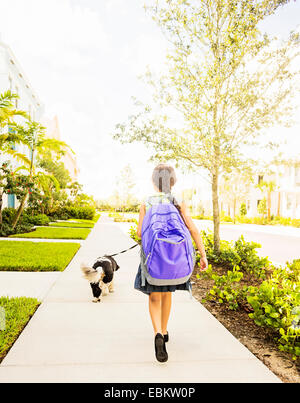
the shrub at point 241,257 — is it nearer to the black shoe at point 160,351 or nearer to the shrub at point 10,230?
the black shoe at point 160,351

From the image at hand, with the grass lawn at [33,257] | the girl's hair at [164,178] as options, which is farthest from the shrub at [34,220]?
the girl's hair at [164,178]

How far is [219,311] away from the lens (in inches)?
174

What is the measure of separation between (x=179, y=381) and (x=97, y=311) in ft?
6.42

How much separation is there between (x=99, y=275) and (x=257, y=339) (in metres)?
2.23

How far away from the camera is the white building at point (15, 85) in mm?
16484

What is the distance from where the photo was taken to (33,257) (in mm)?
7672

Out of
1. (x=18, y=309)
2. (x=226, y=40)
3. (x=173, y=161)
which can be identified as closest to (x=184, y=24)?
(x=226, y=40)

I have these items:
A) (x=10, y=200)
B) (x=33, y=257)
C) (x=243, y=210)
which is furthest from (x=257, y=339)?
(x=243, y=210)

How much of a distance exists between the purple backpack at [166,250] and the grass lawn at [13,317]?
1699 millimetres

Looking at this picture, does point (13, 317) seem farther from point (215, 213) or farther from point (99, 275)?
point (215, 213)

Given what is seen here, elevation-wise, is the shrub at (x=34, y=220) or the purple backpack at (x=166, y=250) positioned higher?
the purple backpack at (x=166, y=250)
